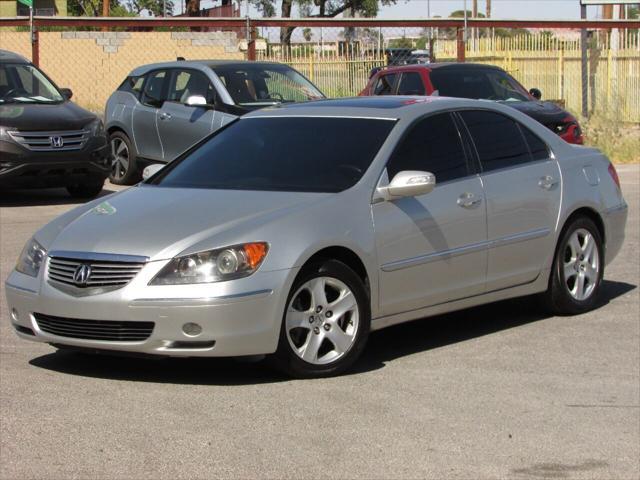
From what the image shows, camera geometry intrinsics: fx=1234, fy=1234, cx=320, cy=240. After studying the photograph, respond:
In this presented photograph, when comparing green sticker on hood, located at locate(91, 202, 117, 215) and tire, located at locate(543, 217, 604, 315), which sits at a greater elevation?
green sticker on hood, located at locate(91, 202, 117, 215)

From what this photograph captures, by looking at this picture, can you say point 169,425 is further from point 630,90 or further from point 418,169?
point 630,90

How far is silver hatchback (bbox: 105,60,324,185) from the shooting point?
15117 millimetres

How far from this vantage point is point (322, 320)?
6.70m

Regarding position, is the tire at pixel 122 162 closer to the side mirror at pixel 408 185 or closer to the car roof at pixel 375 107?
the car roof at pixel 375 107

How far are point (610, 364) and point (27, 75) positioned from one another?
10081 mm

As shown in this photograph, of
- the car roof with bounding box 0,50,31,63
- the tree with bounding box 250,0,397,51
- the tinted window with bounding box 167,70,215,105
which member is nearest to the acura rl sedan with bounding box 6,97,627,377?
the tinted window with bounding box 167,70,215,105

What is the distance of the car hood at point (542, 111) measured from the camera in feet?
54.2

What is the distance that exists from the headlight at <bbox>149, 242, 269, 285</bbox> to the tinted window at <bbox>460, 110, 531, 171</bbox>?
6.92ft

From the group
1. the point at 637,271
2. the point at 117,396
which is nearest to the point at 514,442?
the point at 117,396

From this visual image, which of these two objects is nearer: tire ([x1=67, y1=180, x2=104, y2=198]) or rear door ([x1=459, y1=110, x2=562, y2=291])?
rear door ([x1=459, y1=110, x2=562, y2=291])

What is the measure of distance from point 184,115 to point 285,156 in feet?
27.2

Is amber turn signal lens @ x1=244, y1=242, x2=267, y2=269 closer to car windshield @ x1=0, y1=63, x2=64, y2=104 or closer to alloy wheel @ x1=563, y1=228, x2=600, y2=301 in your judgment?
alloy wheel @ x1=563, y1=228, x2=600, y2=301

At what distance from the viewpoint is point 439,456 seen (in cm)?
538

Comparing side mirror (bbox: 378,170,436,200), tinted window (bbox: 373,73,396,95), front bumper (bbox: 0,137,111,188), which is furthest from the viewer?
tinted window (bbox: 373,73,396,95)
